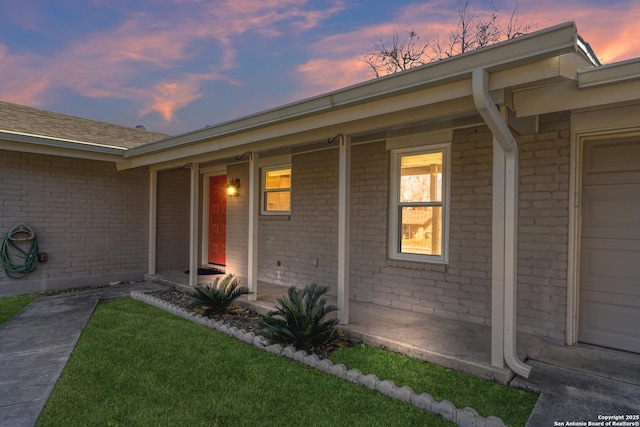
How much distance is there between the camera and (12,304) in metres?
5.46

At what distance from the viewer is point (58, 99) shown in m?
18.0

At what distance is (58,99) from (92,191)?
15.2 m

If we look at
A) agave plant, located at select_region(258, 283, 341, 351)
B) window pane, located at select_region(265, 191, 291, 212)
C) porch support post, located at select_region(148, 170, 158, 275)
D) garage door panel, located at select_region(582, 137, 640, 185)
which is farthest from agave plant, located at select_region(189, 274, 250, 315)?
garage door panel, located at select_region(582, 137, 640, 185)

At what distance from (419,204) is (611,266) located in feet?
6.94

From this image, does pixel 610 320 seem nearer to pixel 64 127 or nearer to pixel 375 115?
pixel 375 115

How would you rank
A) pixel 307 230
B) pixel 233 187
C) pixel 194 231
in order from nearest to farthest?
pixel 307 230 → pixel 194 231 → pixel 233 187

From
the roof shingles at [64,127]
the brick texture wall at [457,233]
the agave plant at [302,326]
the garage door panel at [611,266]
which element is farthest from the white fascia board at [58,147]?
the garage door panel at [611,266]

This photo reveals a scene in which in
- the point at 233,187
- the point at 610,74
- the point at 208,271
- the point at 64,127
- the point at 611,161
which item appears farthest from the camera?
the point at 208,271

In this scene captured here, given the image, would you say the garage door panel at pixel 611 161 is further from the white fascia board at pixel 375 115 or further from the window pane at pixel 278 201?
the window pane at pixel 278 201

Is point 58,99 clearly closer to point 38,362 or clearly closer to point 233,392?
point 38,362

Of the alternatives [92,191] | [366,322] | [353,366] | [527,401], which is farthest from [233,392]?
[92,191]

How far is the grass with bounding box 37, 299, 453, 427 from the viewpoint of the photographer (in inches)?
95.9

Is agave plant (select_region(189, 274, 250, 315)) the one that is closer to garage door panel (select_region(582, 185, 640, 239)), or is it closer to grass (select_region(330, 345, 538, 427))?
grass (select_region(330, 345, 538, 427))

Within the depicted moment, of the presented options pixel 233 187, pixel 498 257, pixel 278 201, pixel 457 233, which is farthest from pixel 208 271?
pixel 498 257
